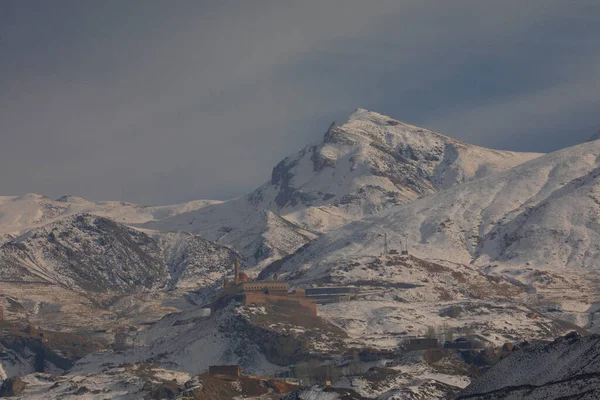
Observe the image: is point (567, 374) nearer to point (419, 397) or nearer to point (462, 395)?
point (462, 395)

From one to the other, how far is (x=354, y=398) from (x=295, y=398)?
12522 mm

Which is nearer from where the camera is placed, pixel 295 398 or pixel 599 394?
pixel 599 394

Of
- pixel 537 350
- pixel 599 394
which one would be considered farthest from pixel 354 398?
pixel 599 394

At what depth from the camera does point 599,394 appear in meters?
112

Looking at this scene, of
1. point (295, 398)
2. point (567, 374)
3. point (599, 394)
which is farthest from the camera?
point (295, 398)

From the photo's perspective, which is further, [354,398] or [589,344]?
[354,398]

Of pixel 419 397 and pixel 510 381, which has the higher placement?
pixel 510 381

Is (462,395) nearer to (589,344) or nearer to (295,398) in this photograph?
(589,344)

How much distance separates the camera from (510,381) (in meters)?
139

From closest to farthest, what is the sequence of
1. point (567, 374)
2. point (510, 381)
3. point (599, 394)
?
point (599, 394) → point (567, 374) → point (510, 381)

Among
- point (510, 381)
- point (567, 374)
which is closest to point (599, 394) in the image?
point (567, 374)

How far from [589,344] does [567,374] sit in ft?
19.5

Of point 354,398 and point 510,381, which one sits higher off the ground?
point 510,381

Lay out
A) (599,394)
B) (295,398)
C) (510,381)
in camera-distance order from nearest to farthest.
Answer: (599,394) < (510,381) < (295,398)
